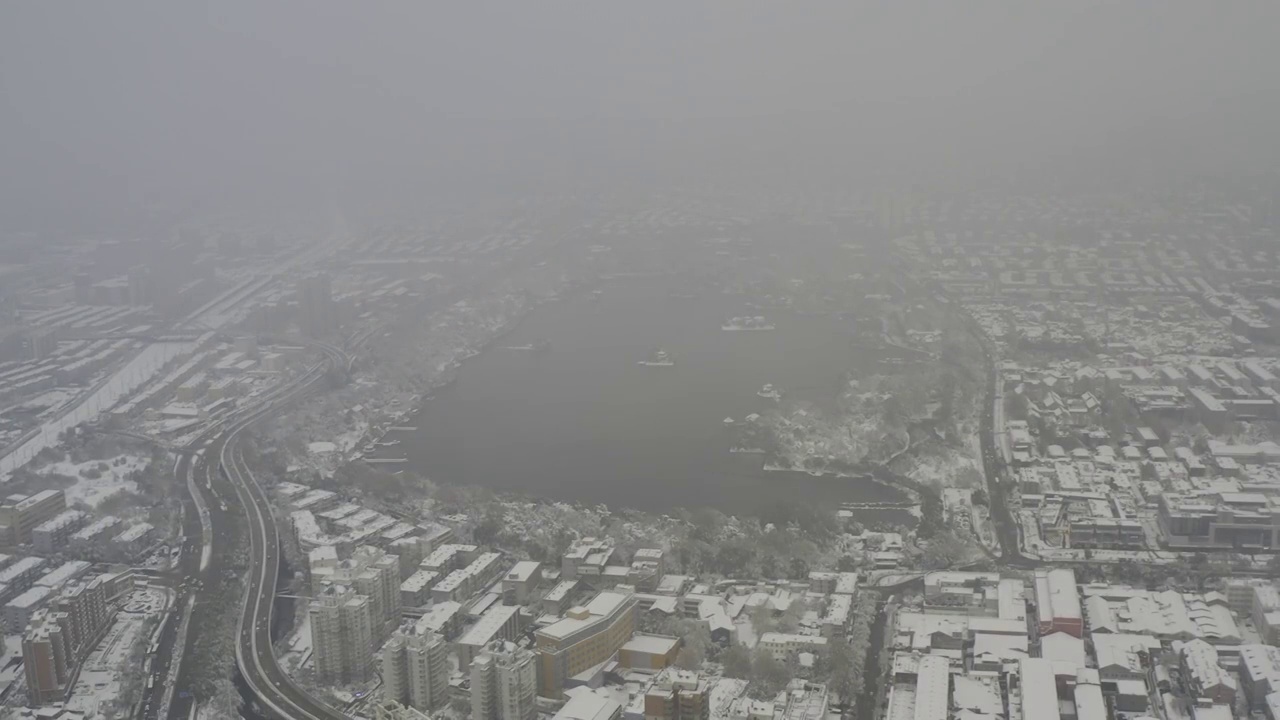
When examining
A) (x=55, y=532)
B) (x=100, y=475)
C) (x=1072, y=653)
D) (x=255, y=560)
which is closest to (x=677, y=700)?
(x=1072, y=653)

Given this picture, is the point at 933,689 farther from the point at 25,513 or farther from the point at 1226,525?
the point at 25,513

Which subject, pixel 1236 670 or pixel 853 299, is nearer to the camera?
pixel 1236 670

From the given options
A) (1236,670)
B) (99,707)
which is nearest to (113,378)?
(99,707)

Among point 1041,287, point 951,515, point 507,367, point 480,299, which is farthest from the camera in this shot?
point 480,299

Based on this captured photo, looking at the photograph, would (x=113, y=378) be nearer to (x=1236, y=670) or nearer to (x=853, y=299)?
(x=853, y=299)

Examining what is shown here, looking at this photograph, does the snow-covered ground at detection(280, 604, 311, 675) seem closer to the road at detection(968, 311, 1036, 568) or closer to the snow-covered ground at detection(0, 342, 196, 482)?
the snow-covered ground at detection(0, 342, 196, 482)

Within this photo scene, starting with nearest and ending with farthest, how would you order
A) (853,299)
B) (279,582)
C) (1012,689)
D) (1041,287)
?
(1012,689)
(279,582)
(1041,287)
(853,299)
